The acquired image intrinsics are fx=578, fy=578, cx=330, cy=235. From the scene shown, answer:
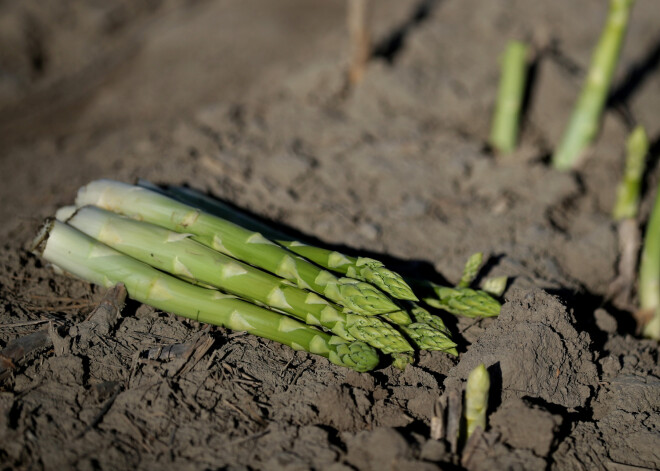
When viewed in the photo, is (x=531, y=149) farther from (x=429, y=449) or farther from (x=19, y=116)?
(x=19, y=116)

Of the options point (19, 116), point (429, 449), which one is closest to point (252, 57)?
point (19, 116)

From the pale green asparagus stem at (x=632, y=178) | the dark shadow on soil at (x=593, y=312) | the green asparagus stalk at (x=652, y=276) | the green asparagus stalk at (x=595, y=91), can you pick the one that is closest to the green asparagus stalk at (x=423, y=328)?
the dark shadow on soil at (x=593, y=312)

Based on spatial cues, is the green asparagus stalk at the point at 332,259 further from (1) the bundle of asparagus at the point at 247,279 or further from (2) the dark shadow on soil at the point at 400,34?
(2) the dark shadow on soil at the point at 400,34

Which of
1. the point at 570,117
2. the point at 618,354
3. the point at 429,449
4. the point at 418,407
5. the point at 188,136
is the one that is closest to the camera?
the point at 429,449

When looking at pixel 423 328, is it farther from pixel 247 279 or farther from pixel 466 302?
pixel 247 279

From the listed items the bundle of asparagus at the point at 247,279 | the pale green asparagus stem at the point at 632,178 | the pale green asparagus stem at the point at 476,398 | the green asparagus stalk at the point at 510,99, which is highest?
the green asparagus stalk at the point at 510,99

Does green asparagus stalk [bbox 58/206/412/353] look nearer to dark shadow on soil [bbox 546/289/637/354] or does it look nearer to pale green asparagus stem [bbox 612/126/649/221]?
dark shadow on soil [bbox 546/289/637/354]
